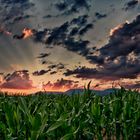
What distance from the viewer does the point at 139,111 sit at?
5.98m

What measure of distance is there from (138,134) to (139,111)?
329 mm

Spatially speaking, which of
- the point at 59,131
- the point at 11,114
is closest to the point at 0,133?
the point at 11,114

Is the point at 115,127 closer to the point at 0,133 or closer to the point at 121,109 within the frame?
the point at 121,109

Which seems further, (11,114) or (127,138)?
(127,138)

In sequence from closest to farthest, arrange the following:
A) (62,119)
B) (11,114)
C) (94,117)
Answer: (62,119) < (11,114) < (94,117)

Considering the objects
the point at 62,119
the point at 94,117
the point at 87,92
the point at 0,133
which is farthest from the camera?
the point at 87,92

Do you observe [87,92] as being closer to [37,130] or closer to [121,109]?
[121,109]

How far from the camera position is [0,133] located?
205 inches

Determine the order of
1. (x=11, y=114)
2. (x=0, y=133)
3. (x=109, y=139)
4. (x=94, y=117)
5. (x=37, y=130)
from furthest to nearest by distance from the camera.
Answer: (x=109, y=139) < (x=94, y=117) < (x=0, y=133) < (x=11, y=114) < (x=37, y=130)

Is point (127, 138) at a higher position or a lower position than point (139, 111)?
lower

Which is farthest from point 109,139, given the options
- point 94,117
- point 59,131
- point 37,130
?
point 37,130

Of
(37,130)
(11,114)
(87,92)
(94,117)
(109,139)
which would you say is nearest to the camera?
(37,130)

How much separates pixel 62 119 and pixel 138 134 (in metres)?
1.90

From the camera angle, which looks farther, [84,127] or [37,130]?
[84,127]
